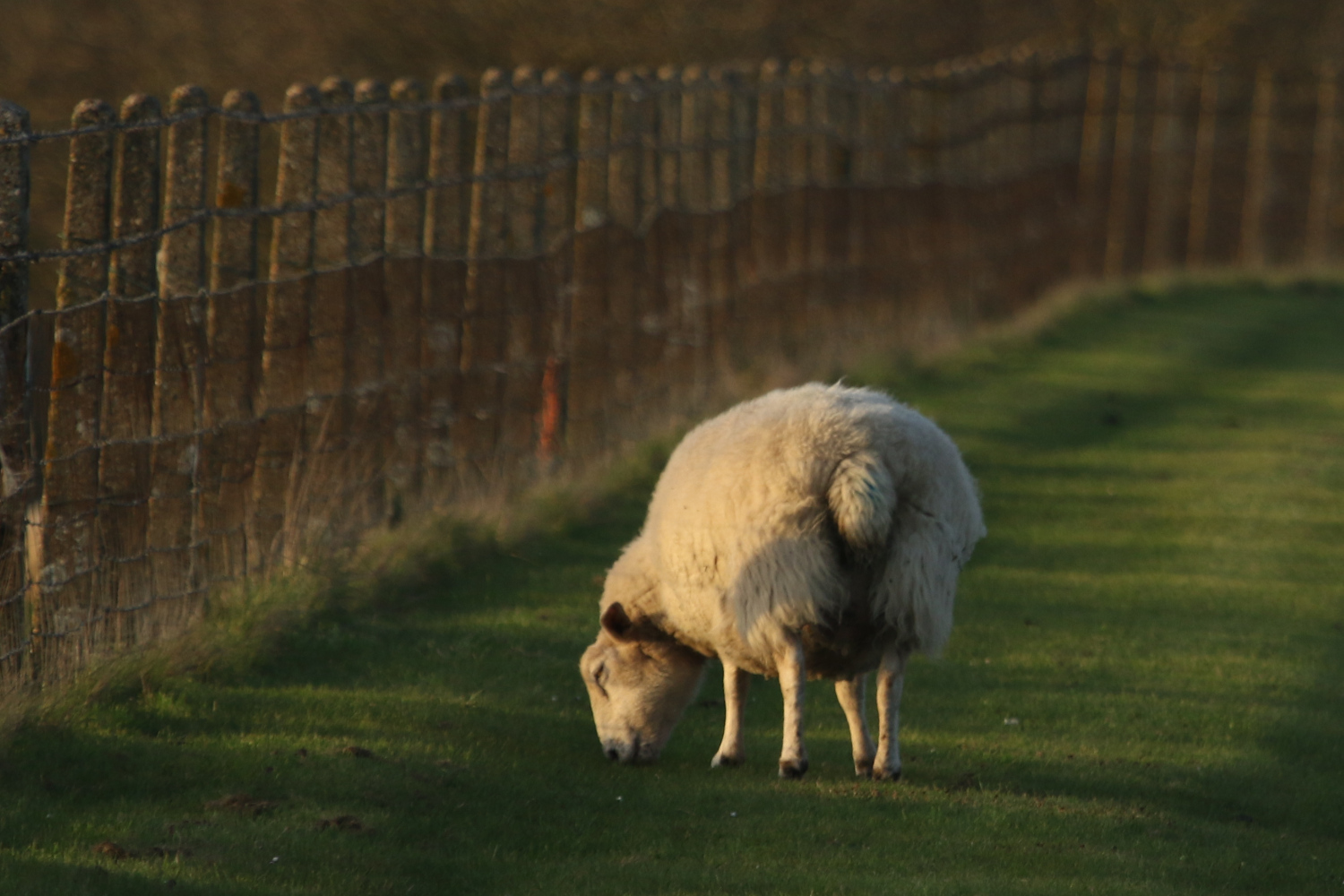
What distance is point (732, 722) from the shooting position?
664 centimetres

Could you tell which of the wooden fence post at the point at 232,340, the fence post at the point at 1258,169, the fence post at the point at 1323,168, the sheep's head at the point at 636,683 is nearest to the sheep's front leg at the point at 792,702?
the sheep's head at the point at 636,683

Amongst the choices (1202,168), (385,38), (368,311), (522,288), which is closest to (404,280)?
(368,311)

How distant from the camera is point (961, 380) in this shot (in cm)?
1562

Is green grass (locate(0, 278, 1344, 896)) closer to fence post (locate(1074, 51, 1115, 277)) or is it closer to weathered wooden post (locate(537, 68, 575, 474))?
weathered wooden post (locate(537, 68, 575, 474))

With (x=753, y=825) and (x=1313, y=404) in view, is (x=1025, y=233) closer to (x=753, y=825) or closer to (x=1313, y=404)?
(x=1313, y=404)

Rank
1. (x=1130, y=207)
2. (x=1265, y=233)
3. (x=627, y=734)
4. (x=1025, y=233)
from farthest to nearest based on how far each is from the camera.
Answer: (x=1265, y=233), (x=1130, y=207), (x=1025, y=233), (x=627, y=734)

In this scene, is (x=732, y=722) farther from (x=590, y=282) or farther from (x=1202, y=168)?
(x=1202, y=168)

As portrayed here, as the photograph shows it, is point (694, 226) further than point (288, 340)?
Yes

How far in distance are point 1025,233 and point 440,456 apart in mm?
13156

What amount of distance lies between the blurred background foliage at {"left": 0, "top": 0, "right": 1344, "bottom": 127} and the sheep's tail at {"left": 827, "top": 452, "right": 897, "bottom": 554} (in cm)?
1517

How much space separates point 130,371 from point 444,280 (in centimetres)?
304

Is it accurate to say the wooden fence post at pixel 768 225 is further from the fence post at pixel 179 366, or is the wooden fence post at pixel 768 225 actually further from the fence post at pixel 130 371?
the fence post at pixel 130 371

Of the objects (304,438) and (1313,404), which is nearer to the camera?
(304,438)

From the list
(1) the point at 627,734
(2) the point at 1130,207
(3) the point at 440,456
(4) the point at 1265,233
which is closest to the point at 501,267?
(3) the point at 440,456
